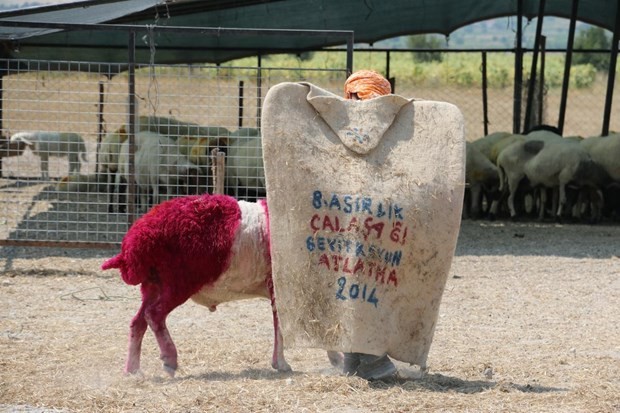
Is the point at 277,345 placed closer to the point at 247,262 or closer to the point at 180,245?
the point at 247,262

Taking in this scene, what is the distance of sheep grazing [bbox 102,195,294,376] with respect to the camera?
595 centimetres

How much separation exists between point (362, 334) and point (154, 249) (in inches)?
48.7

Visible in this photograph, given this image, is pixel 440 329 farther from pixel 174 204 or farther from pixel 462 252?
pixel 462 252

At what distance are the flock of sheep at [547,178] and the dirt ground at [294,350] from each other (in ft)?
10.7

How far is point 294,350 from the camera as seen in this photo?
22.8 feet

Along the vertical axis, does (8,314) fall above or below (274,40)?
below

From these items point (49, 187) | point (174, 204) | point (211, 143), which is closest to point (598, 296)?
point (174, 204)

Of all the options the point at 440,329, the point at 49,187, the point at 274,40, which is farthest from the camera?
the point at 274,40

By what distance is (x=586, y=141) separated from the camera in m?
14.5

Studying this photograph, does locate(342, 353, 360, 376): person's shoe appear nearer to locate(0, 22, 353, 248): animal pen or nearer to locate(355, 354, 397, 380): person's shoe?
locate(355, 354, 397, 380): person's shoe

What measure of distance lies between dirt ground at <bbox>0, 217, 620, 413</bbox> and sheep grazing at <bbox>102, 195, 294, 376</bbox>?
396 millimetres

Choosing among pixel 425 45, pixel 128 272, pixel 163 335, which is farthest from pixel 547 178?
pixel 425 45

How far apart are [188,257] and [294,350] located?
1325 mm

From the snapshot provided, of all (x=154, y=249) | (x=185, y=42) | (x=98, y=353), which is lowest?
(x=98, y=353)
